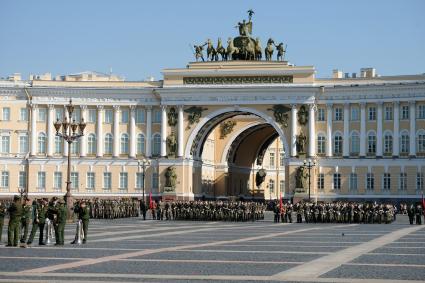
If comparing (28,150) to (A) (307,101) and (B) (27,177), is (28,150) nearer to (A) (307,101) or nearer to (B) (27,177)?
(B) (27,177)

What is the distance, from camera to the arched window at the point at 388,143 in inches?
3191

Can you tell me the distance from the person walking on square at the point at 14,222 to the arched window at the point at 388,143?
172 ft

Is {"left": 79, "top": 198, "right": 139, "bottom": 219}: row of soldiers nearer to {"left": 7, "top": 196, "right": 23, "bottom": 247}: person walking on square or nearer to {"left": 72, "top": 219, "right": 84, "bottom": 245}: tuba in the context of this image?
{"left": 72, "top": 219, "right": 84, "bottom": 245}: tuba

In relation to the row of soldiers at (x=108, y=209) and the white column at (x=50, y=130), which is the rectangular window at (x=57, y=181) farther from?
the row of soldiers at (x=108, y=209)

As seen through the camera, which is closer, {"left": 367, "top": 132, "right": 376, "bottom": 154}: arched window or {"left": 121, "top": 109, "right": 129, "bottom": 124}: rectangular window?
{"left": 367, "top": 132, "right": 376, "bottom": 154}: arched window

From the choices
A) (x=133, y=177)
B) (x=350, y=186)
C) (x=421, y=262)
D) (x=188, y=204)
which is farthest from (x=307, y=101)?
(x=421, y=262)

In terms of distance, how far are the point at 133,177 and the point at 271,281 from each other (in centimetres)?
6504

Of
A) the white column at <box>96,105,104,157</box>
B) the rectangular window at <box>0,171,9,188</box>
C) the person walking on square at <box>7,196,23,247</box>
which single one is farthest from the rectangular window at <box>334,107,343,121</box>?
the person walking on square at <box>7,196,23,247</box>

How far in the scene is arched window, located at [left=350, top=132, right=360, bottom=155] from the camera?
82062 mm

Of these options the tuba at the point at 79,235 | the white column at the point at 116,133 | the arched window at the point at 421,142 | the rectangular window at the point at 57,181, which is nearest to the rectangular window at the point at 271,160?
the white column at the point at 116,133

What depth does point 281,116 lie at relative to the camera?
82.6 metres

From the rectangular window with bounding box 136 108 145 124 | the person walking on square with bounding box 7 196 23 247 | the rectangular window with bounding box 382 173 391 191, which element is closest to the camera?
the person walking on square with bounding box 7 196 23 247

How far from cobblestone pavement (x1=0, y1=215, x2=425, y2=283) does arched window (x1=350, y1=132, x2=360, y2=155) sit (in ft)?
152

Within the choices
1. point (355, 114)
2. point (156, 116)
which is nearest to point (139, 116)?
point (156, 116)
